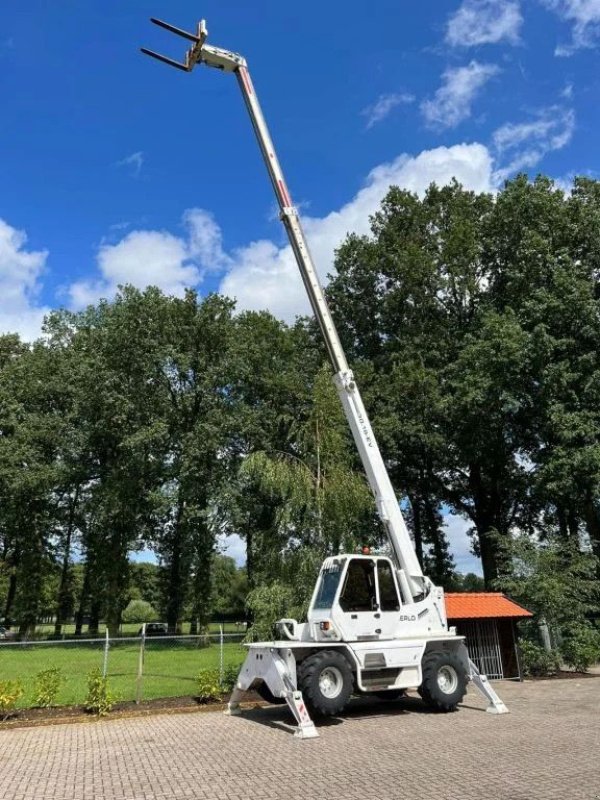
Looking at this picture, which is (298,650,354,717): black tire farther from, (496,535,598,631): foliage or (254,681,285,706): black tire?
(496,535,598,631): foliage

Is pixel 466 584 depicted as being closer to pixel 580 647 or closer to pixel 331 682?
pixel 580 647

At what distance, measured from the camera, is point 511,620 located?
16.3 m

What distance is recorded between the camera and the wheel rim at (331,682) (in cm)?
1011

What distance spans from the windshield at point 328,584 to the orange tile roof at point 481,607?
18.3 feet

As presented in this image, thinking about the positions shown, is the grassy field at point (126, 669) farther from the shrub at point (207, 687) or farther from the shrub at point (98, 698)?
the shrub at point (207, 687)

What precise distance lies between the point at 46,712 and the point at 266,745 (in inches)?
180

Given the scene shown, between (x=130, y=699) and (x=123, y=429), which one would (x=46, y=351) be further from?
(x=130, y=699)

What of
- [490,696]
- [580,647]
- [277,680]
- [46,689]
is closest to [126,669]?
[46,689]

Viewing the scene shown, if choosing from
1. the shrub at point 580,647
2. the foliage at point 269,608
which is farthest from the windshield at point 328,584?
the shrub at point 580,647

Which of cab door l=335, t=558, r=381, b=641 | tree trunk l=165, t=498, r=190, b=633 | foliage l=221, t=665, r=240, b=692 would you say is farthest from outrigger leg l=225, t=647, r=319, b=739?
tree trunk l=165, t=498, r=190, b=633

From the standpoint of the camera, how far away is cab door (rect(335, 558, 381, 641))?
10836mm

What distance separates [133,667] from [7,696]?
10.9m

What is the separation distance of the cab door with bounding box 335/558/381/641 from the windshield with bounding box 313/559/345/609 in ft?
0.56

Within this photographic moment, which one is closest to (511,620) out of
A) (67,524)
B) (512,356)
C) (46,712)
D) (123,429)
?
(46,712)
